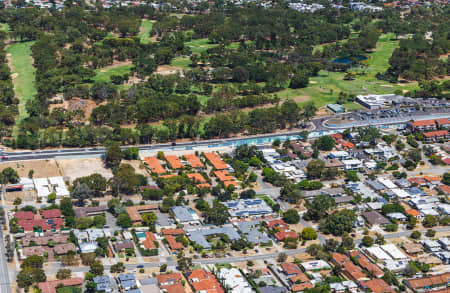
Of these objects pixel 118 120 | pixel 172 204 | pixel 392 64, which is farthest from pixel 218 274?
pixel 392 64

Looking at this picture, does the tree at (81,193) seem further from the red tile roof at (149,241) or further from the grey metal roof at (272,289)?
the grey metal roof at (272,289)

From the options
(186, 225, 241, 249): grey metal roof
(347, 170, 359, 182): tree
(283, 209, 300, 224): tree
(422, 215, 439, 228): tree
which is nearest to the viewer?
(186, 225, 241, 249): grey metal roof

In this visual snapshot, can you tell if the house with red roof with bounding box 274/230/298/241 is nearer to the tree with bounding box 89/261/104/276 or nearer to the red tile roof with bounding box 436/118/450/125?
the tree with bounding box 89/261/104/276

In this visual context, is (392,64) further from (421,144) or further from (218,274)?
(218,274)

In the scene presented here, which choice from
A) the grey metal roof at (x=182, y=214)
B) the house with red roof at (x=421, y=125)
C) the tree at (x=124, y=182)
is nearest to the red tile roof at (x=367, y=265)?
the grey metal roof at (x=182, y=214)

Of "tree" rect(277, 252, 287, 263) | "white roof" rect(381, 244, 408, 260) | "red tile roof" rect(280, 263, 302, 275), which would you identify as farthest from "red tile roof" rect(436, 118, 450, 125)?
"red tile roof" rect(280, 263, 302, 275)

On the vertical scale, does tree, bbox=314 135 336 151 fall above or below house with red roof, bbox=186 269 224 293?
above
